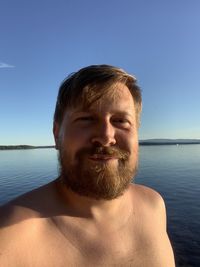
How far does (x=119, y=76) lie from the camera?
233cm

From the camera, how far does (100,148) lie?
2.04 meters

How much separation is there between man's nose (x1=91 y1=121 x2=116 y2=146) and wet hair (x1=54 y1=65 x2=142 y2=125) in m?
0.19

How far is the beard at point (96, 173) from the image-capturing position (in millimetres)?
2031

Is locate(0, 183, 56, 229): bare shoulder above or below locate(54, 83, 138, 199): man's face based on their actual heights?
below

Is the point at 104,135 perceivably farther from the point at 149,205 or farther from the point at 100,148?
→ the point at 149,205

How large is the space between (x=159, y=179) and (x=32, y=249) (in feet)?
124

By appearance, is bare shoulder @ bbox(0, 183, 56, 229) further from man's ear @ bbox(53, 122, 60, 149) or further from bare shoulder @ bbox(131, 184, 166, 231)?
bare shoulder @ bbox(131, 184, 166, 231)

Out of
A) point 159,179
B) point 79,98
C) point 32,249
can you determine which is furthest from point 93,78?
point 159,179

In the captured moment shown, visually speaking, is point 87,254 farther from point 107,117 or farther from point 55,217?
point 107,117

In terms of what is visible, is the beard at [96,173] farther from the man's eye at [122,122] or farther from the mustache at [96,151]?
the man's eye at [122,122]

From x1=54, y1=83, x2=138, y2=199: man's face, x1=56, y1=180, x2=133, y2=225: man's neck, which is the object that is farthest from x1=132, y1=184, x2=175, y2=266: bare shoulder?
x1=54, y1=83, x2=138, y2=199: man's face

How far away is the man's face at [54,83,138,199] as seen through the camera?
6.69ft

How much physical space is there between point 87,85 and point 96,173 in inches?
25.6

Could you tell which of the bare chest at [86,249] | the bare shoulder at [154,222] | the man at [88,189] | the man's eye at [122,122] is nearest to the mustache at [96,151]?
the man at [88,189]
